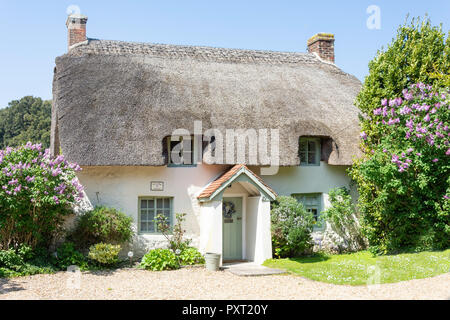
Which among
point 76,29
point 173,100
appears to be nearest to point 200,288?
point 173,100

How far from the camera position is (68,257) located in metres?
11.3

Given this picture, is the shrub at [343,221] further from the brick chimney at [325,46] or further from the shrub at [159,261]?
the brick chimney at [325,46]

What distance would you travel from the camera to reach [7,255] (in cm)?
1050

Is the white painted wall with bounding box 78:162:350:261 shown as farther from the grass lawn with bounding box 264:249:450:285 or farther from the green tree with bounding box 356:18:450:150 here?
the green tree with bounding box 356:18:450:150

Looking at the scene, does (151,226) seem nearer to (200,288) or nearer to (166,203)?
(166,203)

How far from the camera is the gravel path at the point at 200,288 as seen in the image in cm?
831

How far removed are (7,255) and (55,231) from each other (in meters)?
1.58

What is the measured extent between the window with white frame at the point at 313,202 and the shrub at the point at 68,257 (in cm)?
678

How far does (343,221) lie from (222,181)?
467cm

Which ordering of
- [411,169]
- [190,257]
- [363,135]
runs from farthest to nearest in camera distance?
[363,135] < [190,257] < [411,169]

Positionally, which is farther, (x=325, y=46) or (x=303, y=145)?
(x=325, y=46)

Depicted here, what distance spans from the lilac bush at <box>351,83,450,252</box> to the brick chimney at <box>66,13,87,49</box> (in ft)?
33.3

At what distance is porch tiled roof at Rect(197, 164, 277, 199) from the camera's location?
11.9m

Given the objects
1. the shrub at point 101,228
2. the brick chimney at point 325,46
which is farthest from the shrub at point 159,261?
the brick chimney at point 325,46
